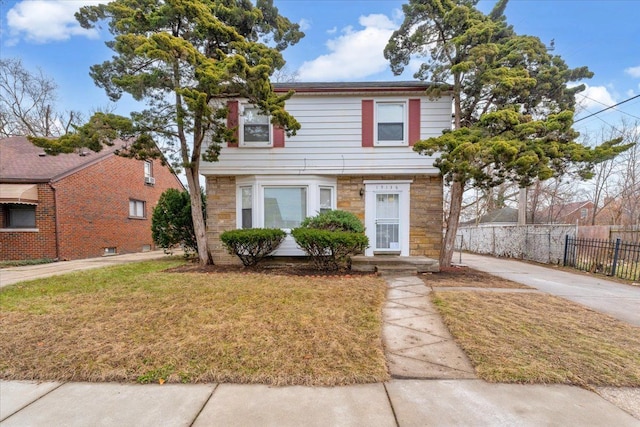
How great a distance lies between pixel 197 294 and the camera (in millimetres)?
5117

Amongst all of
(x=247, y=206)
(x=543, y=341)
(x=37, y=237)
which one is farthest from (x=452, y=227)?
(x=37, y=237)

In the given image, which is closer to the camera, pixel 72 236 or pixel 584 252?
pixel 584 252

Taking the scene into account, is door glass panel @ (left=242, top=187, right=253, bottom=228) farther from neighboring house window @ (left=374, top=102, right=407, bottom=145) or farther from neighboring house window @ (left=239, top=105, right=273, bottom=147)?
neighboring house window @ (left=374, top=102, right=407, bottom=145)

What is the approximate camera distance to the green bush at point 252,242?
7.53 m

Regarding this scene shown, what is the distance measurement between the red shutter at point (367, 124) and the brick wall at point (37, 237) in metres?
11.9

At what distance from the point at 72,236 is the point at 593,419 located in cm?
1549

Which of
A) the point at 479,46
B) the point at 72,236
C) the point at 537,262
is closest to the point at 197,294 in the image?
the point at 479,46

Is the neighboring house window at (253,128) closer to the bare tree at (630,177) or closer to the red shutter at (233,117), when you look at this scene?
the red shutter at (233,117)

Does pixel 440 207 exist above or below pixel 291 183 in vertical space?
below

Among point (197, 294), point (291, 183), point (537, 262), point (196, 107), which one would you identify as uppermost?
point (196, 107)

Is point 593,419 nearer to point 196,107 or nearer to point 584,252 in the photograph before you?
point 196,107

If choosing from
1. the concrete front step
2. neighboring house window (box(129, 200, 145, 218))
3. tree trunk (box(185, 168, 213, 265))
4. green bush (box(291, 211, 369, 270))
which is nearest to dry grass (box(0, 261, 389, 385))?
green bush (box(291, 211, 369, 270))

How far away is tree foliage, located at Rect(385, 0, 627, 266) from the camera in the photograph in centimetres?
620

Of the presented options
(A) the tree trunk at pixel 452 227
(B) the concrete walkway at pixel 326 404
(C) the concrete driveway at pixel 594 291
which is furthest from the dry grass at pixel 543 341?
(A) the tree trunk at pixel 452 227
